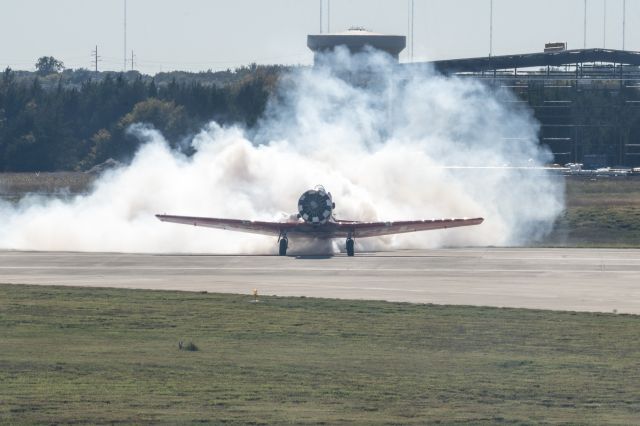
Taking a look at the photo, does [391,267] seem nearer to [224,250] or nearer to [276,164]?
[224,250]

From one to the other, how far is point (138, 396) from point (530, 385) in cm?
836

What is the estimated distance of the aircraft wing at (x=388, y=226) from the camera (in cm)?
6538

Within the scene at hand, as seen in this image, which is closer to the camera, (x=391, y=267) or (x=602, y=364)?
(x=602, y=364)

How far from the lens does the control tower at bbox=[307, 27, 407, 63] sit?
116188 millimetres

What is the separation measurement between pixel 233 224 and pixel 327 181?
1053cm

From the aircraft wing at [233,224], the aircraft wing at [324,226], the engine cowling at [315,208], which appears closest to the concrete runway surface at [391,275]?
the aircraft wing at [324,226]

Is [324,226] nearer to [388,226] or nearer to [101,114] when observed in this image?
[388,226]

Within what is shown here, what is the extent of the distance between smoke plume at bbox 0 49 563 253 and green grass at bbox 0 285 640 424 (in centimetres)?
2749

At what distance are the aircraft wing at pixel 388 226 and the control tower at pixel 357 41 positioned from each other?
158 ft

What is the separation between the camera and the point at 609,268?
5803 centimetres

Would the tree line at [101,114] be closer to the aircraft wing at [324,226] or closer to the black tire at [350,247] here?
the aircraft wing at [324,226]

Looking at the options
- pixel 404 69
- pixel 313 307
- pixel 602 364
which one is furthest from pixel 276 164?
pixel 602 364

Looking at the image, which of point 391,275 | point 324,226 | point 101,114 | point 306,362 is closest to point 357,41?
point 101,114

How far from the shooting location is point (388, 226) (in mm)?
65625
